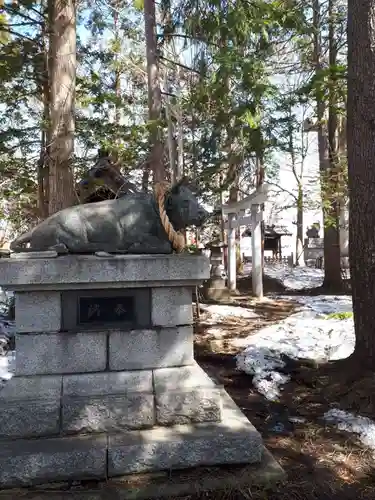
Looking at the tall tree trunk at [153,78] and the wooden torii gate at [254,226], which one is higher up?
the tall tree trunk at [153,78]

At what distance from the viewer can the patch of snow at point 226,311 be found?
32.5ft

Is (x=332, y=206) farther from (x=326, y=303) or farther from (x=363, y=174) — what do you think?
(x=363, y=174)

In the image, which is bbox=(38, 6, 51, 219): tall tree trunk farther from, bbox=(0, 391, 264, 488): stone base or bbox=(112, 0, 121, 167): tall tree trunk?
bbox=(0, 391, 264, 488): stone base

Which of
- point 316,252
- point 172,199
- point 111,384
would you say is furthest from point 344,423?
point 316,252

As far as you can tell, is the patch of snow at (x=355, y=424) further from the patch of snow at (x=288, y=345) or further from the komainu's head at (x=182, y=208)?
the komainu's head at (x=182, y=208)

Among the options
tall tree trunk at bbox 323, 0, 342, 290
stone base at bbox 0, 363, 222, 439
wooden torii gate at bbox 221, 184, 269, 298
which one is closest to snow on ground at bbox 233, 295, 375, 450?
stone base at bbox 0, 363, 222, 439

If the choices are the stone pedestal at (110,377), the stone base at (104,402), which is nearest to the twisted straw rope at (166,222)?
the stone pedestal at (110,377)

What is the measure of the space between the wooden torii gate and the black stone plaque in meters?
9.58

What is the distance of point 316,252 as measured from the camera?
87.8 feet

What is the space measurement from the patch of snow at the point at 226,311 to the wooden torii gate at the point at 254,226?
2073 mm

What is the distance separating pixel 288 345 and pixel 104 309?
397 centimetres

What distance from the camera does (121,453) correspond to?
3014 mm

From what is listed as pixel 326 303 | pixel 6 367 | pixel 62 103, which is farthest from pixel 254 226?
pixel 6 367

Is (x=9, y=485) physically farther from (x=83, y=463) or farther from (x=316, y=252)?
(x=316, y=252)
